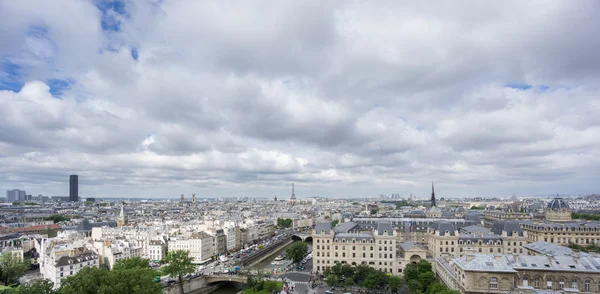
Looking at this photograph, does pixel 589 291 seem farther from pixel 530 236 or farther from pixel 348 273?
pixel 530 236

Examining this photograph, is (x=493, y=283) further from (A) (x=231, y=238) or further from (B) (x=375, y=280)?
(A) (x=231, y=238)

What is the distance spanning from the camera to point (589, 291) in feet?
176

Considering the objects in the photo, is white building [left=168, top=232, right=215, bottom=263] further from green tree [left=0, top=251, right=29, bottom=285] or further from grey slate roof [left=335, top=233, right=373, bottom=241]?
grey slate roof [left=335, top=233, right=373, bottom=241]

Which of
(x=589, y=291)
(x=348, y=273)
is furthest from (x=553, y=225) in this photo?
(x=348, y=273)

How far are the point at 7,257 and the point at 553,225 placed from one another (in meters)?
140

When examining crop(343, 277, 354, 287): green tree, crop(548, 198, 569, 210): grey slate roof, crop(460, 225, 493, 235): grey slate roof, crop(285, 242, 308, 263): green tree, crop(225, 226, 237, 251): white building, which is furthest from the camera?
crop(548, 198, 569, 210): grey slate roof

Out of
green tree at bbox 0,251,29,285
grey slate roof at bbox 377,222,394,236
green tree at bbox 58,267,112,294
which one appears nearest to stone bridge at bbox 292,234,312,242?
grey slate roof at bbox 377,222,394,236

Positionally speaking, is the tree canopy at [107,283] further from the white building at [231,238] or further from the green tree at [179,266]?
the white building at [231,238]

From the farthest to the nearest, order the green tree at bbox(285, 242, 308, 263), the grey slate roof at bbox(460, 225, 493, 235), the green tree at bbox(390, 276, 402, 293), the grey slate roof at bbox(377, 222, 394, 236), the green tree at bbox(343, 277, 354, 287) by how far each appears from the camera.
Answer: the green tree at bbox(285, 242, 308, 263) < the grey slate roof at bbox(460, 225, 493, 235) < the grey slate roof at bbox(377, 222, 394, 236) < the green tree at bbox(343, 277, 354, 287) < the green tree at bbox(390, 276, 402, 293)

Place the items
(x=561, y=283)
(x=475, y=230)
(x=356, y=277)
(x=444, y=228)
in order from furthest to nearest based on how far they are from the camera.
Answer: (x=475, y=230), (x=444, y=228), (x=356, y=277), (x=561, y=283)

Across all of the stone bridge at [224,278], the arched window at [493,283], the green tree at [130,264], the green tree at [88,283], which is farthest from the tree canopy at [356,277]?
the green tree at [88,283]

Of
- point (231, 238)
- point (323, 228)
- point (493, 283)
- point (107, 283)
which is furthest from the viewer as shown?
point (231, 238)

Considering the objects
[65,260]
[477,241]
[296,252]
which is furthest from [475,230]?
[65,260]

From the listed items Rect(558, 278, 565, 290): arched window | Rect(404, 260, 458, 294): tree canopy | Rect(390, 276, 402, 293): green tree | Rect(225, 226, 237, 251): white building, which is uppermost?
Rect(558, 278, 565, 290): arched window
